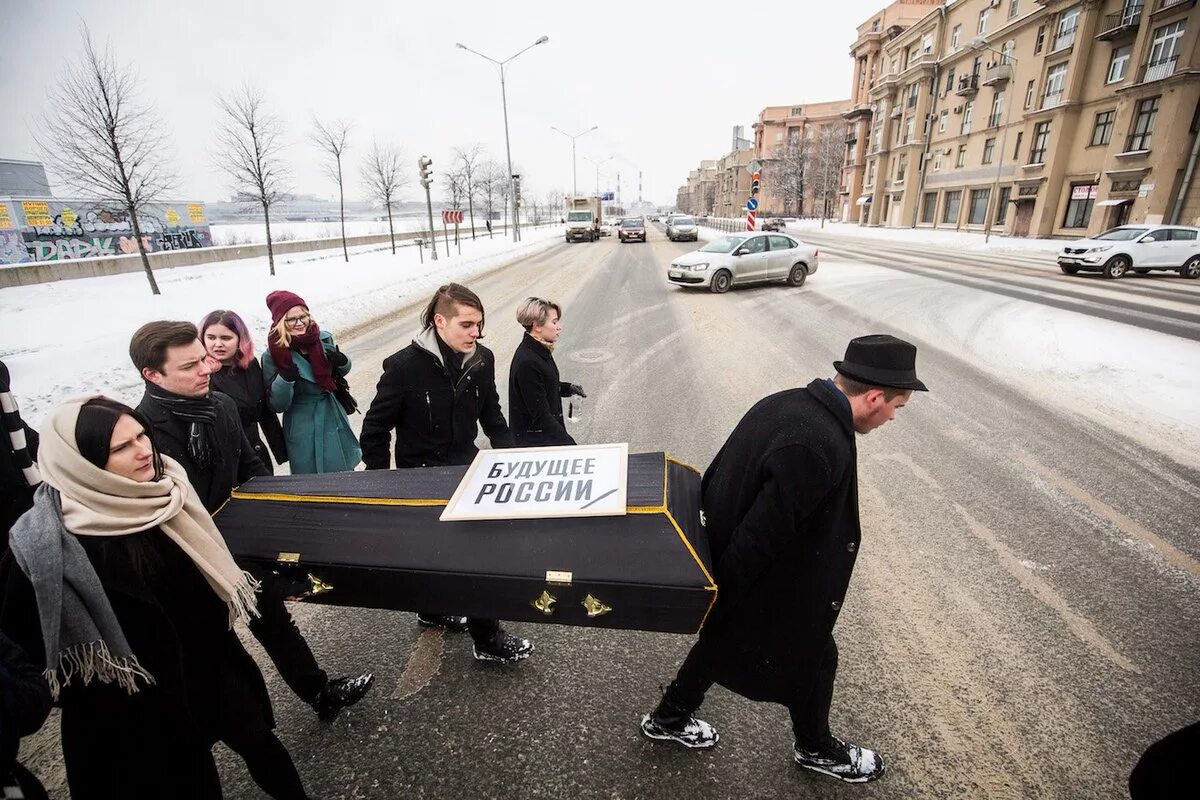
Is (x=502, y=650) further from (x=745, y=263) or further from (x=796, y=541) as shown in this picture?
(x=745, y=263)

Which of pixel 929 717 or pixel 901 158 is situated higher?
pixel 901 158

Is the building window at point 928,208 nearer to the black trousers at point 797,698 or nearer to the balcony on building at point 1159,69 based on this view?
the balcony on building at point 1159,69

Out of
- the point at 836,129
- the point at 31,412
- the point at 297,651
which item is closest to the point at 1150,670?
the point at 297,651

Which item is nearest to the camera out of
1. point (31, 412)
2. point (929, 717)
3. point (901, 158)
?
point (929, 717)

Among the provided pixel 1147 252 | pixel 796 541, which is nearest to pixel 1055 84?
pixel 1147 252

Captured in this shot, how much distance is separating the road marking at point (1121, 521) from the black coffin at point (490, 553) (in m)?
3.70

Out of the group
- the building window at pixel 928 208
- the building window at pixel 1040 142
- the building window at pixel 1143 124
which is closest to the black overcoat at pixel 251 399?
the building window at pixel 1143 124

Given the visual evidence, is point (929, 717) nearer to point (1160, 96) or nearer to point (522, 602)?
point (522, 602)

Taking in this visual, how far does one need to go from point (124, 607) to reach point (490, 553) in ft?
3.52

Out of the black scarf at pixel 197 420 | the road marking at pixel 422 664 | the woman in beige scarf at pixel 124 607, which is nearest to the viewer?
the woman in beige scarf at pixel 124 607

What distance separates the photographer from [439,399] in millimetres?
2918

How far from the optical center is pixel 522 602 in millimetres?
2004

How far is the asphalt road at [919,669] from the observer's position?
227cm

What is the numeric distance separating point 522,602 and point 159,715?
3.72ft
